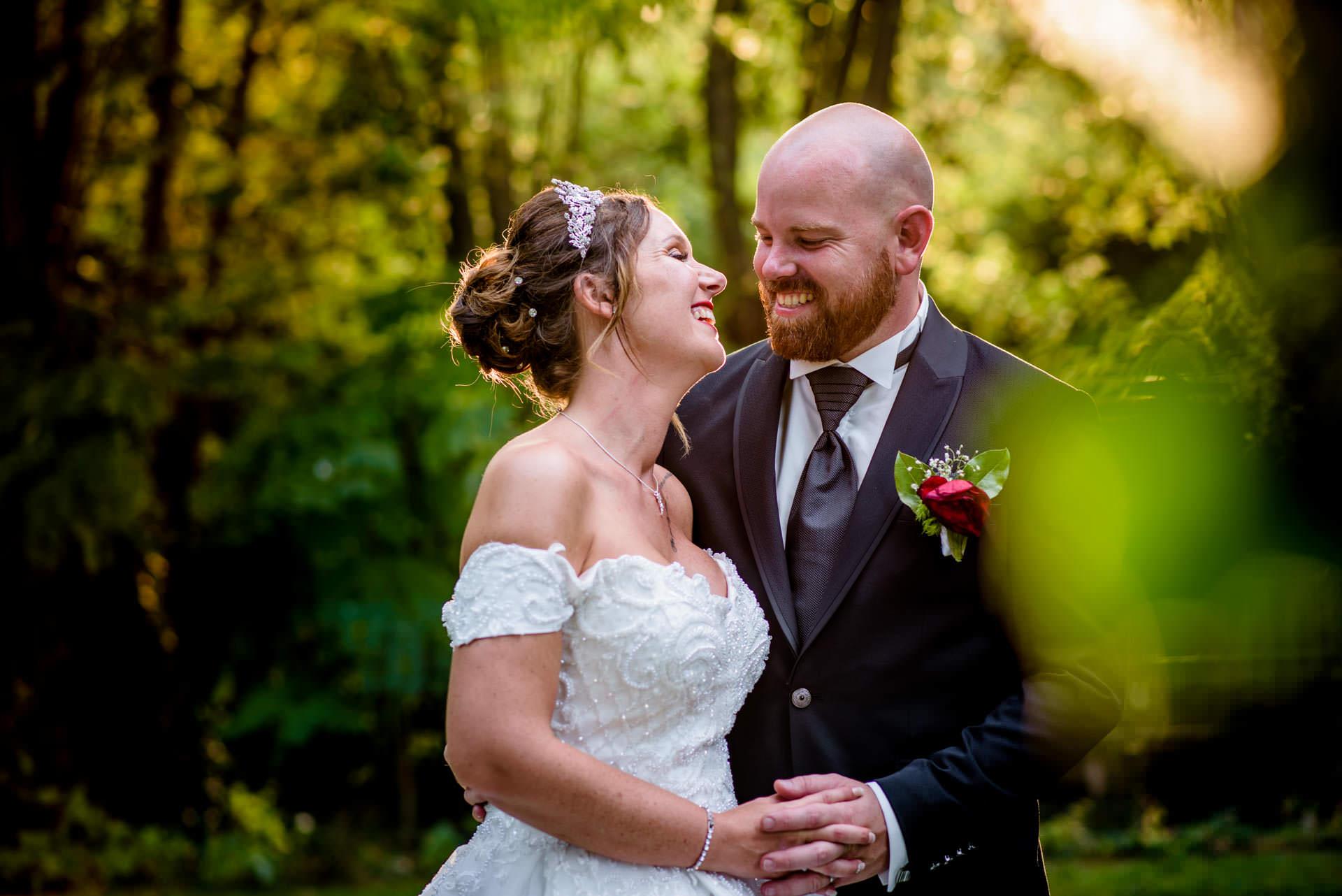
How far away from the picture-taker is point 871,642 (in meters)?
2.64

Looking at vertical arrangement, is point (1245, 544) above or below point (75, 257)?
below

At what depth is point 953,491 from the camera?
2.49 metres

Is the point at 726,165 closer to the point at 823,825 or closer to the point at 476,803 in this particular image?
the point at 476,803

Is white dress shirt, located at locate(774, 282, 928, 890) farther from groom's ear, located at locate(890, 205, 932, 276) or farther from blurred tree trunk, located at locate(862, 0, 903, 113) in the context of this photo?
blurred tree trunk, located at locate(862, 0, 903, 113)

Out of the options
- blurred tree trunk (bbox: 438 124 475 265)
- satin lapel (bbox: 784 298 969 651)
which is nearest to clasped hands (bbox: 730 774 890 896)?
satin lapel (bbox: 784 298 969 651)

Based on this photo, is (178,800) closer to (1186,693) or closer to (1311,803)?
(1186,693)

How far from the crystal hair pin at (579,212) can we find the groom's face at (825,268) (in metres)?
0.47

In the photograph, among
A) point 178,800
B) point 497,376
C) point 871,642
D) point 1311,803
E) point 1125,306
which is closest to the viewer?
point 871,642

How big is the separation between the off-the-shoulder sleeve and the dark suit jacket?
2.15 ft

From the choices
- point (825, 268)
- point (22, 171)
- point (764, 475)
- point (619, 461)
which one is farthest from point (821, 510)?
point (22, 171)

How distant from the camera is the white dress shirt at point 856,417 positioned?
113 inches

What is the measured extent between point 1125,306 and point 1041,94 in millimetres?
6681

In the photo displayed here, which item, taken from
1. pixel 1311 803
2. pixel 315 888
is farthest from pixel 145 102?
pixel 1311 803

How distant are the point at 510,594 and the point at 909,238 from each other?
1.45m
